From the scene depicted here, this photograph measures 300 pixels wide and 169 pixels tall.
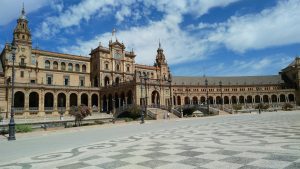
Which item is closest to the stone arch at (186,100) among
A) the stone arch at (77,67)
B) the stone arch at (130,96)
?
the stone arch at (130,96)

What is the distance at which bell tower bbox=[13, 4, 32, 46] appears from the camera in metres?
56.3

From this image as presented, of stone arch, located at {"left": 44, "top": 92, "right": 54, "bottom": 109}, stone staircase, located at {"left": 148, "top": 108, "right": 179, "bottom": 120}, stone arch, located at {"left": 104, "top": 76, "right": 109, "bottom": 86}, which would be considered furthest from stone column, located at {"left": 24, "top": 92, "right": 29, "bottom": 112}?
stone staircase, located at {"left": 148, "top": 108, "right": 179, "bottom": 120}

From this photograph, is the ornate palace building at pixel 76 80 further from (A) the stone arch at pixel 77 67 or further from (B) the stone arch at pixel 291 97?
(B) the stone arch at pixel 291 97

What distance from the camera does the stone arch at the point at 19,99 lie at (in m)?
55.0

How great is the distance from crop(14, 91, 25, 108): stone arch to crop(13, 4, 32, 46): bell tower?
1154cm

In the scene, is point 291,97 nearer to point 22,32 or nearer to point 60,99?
point 60,99

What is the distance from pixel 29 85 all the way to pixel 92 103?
17.9 m

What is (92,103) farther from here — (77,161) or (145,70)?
(77,161)

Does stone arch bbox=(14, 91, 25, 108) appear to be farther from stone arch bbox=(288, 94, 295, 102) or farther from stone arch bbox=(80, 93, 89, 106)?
stone arch bbox=(288, 94, 295, 102)

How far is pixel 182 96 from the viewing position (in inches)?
3871

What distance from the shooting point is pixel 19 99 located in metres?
56.1

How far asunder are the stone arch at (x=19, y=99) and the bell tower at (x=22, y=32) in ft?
37.9

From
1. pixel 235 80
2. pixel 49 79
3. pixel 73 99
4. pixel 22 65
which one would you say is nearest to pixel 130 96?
pixel 73 99

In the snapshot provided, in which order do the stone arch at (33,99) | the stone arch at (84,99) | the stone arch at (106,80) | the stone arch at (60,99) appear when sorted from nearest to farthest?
the stone arch at (33,99) → the stone arch at (60,99) → the stone arch at (84,99) → the stone arch at (106,80)
